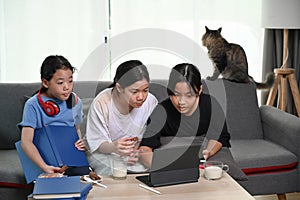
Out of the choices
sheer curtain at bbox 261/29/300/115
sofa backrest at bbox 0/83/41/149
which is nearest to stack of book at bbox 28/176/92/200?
sofa backrest at bbox 0/83/41/149

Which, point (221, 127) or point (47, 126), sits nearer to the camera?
point (47, 126)

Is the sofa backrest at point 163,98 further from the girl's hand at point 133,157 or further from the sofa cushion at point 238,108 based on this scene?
the girl's hand at point 133,157

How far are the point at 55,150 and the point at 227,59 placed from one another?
1687 millimetres

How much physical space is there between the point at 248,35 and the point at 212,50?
595 mm

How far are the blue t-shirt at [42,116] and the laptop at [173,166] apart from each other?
579 mm

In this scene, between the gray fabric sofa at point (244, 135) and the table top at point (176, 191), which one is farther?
the gray fabric sofa at point (244, 135)

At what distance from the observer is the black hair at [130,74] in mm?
2354

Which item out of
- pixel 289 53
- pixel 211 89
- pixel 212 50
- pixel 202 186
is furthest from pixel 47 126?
pixel 289 53

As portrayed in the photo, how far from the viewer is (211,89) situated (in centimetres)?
340

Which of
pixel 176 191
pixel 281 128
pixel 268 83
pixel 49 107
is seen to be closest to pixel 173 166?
pixel 176 191

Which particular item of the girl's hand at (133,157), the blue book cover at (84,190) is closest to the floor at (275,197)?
the girl's hand at (133,157)

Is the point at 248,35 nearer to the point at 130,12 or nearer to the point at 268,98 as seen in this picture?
the point at 268,98

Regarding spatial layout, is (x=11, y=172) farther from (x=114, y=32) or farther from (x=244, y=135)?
(x=114, y=32)

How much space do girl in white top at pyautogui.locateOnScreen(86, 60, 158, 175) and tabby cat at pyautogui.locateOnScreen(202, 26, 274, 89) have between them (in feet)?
3.82
